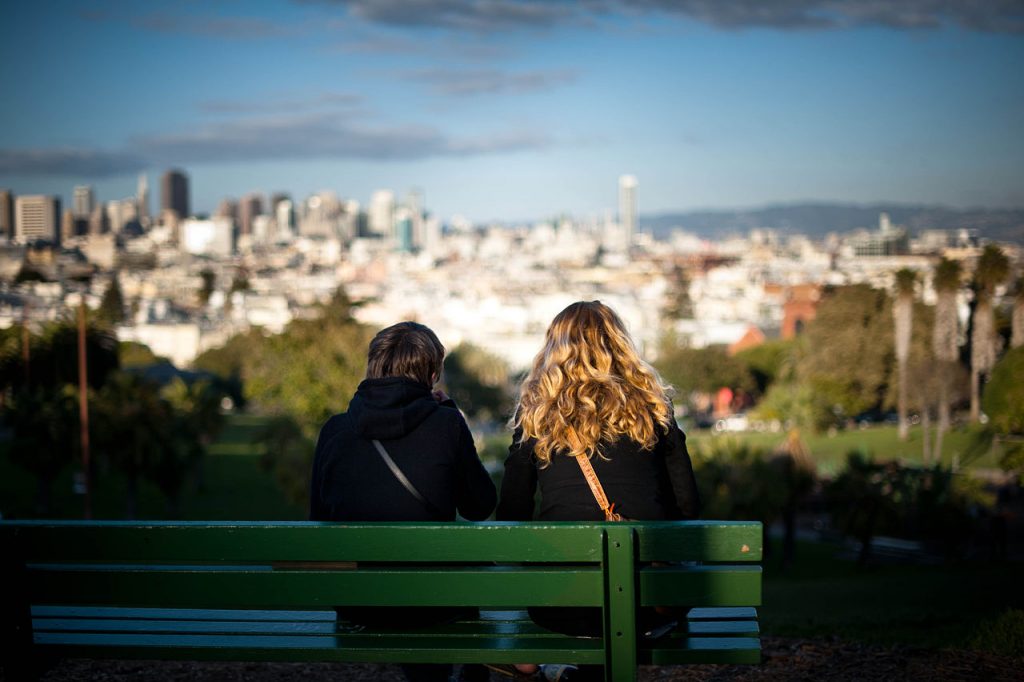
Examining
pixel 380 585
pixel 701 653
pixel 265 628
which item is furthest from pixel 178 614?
pixel 701 653

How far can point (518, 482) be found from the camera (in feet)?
9.89

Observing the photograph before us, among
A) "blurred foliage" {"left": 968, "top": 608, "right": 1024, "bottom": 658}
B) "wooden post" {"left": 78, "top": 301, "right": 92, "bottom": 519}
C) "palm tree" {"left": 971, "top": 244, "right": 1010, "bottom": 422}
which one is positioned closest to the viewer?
"blurred foliage" {"left": 968, "top": 608, "right": 1024, "bottom": 658}

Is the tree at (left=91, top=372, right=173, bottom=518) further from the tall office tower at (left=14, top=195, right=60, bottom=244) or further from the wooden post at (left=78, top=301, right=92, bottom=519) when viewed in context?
the tall office tower at (left=14, top=195, right=60, bottom=244)

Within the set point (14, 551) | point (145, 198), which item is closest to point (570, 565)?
point (14, 551)

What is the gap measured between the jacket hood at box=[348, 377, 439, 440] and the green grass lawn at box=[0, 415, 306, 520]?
61.8 ft

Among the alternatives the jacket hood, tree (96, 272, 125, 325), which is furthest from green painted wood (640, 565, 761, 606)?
tree (96, 272, 125, 325)

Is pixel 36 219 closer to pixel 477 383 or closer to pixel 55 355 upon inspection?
pixel 55 355

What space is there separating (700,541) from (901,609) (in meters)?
5.64

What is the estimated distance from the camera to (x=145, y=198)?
152 metres

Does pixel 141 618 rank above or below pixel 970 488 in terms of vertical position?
above

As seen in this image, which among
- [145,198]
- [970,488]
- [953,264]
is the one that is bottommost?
[970,488]

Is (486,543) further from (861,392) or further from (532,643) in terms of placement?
(861,392)

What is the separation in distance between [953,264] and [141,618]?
134 ft

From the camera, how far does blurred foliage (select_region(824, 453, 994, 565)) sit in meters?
19.7
